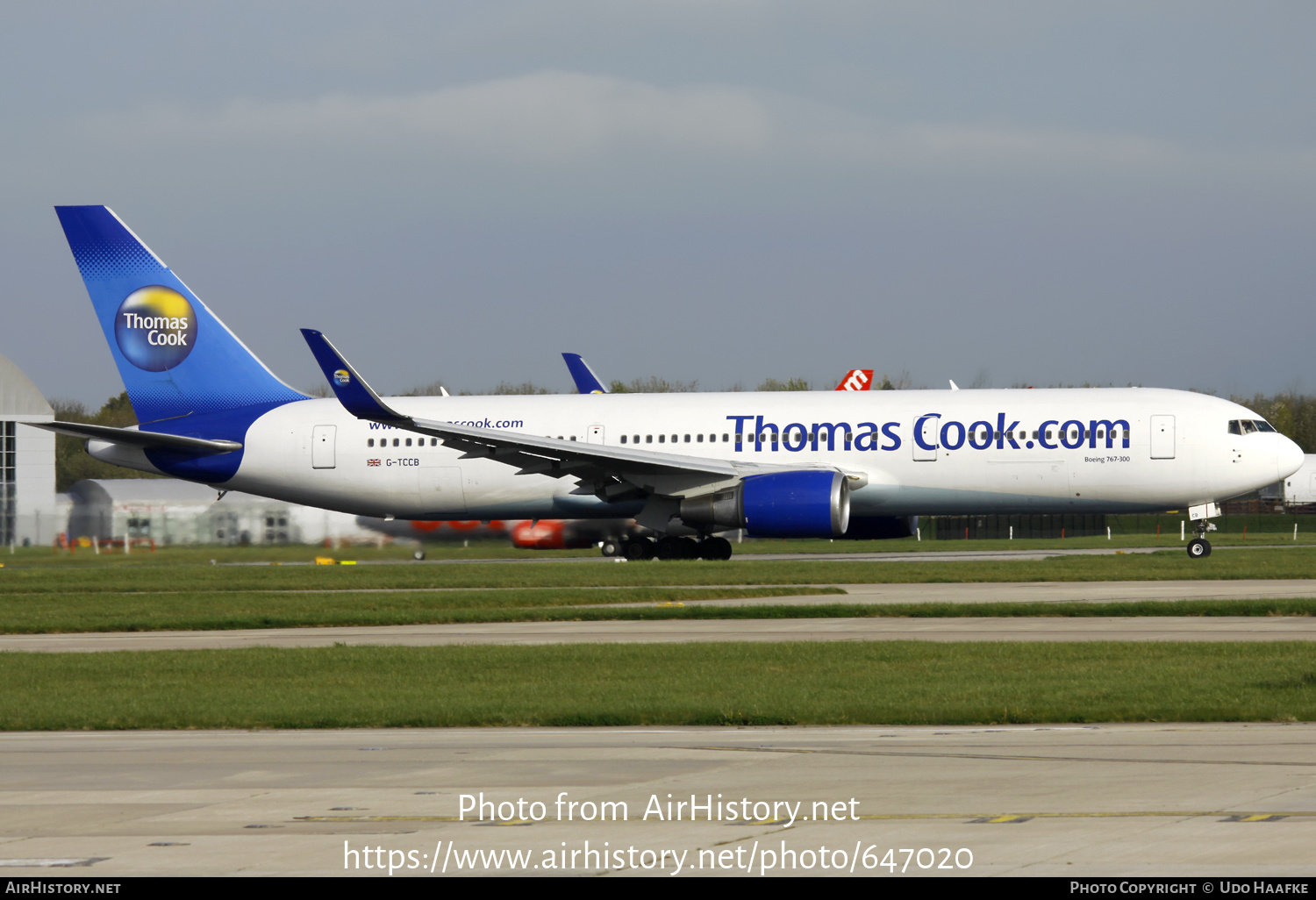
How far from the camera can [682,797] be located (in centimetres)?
832

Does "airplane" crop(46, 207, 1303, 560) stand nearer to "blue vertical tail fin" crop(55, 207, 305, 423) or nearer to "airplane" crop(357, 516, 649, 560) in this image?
"blue vertical tail fin" crop(55, 207, 305, 423)

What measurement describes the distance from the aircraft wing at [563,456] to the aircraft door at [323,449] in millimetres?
4544

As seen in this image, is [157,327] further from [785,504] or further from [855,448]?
[855,448]

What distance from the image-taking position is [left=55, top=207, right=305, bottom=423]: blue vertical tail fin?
38625 mm

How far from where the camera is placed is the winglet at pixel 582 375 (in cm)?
4509

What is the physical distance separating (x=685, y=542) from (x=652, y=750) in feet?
84.4

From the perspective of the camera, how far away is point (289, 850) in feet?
22.8

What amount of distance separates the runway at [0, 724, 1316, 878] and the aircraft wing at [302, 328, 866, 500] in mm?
20524

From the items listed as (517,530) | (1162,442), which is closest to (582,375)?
(517,530)

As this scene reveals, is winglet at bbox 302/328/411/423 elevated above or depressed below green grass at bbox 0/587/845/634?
above

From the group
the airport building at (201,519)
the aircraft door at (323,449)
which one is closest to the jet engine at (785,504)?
the airport building at (201,519)

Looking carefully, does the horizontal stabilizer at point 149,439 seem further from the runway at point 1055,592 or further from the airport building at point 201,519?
the runway at point 1055,592

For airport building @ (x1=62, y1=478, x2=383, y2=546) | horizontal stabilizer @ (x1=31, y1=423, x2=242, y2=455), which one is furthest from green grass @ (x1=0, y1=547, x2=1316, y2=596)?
horizontal stabilizer @ (x1=31, y1=423, x2=242, y2=455)

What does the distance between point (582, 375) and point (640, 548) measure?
33.4ft
